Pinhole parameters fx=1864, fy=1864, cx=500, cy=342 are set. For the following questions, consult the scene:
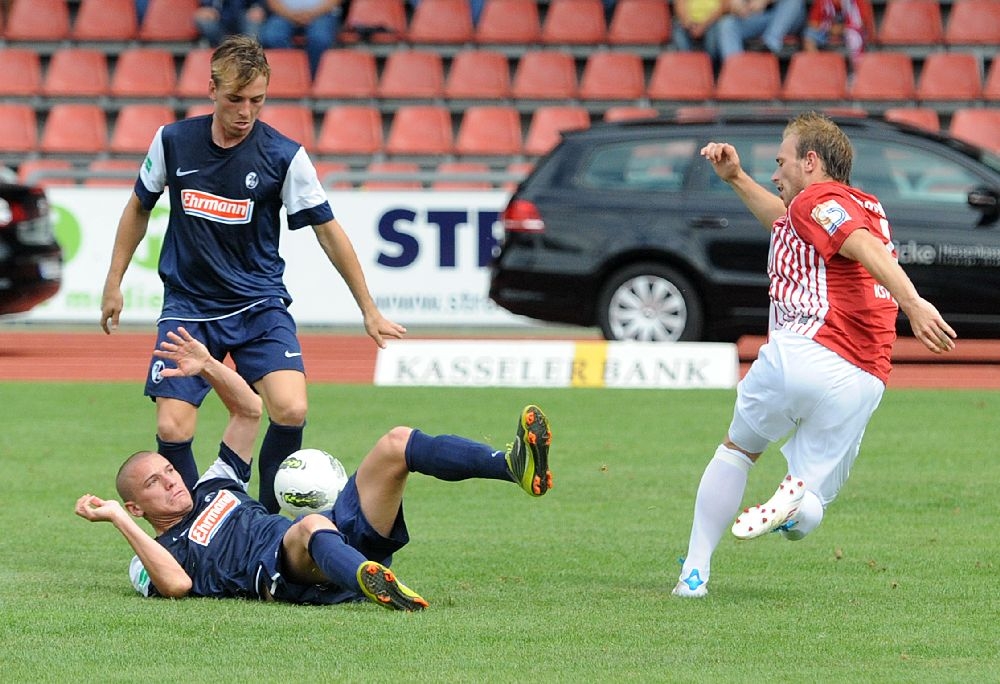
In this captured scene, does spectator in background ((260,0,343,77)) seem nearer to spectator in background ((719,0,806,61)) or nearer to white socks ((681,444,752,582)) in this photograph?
spectator in background ((719,0,806,61))

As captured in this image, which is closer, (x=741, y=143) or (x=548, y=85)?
(x=741, y=143)

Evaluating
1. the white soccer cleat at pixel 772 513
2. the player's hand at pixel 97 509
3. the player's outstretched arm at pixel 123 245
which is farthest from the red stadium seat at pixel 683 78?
the player's hand at pixel 97 509

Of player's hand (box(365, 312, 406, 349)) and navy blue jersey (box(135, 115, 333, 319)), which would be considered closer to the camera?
player's hand (box(365, 312, 406, 349))

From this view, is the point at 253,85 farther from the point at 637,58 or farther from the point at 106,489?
the point at 637,58

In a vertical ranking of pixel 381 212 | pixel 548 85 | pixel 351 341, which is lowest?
pixel 351 341

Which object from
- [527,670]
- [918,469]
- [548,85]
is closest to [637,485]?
[918,469]

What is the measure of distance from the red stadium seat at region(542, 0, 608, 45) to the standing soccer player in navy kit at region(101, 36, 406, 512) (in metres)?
15.5

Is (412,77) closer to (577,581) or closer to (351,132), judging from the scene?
(351,132)

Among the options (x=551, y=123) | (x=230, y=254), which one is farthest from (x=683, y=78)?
(x=230, y=254)

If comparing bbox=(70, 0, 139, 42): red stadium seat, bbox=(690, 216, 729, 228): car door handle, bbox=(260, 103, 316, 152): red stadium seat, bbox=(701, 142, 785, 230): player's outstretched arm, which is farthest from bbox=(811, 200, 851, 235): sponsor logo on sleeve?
bbox=(70, 0, 139, 42): red stadium seat

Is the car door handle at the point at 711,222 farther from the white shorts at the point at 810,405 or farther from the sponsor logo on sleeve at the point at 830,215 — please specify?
the sponsor logo on sleeve at the point at 830,215

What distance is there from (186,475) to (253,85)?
168cm

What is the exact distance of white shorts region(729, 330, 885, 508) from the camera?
6.57m

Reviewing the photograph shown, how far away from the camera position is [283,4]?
22.4 metres
